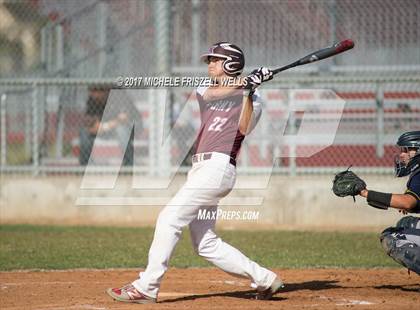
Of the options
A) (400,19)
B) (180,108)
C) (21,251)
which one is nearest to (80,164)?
(180,108)

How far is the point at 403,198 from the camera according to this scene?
268 inches

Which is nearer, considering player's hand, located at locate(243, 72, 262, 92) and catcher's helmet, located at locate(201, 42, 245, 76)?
player's hand, located at locate(243, 72, 262, 92)

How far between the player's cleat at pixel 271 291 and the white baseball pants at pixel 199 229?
0.15 feet

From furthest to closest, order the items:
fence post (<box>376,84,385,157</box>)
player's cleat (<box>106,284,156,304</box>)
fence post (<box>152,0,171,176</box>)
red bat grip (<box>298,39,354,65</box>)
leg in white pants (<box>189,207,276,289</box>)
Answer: fence post (<box>152,0,171,176</box>) < fence post (<box>376,84,385,157</box>) < red bat grip (<box>298,39,354,65</box>) < leg in white pants (<box>189,207,276,289</box>) < player's cleat (<box>106,284,156,304</box>)

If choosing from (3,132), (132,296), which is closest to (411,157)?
(132,296)

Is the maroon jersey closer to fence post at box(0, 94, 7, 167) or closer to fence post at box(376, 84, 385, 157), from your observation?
fence post at box(376, 84, 385, 157)

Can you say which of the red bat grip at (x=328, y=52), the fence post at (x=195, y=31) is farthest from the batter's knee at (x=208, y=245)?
the fence post at (x=195, y=31)

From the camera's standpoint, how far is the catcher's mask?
6969 millimetres

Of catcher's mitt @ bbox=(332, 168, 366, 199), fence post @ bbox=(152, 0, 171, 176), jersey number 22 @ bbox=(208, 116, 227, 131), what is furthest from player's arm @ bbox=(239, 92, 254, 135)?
fence post @ bbox=(152, 0, 171, 176)

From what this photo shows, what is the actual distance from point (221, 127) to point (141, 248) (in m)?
4.12

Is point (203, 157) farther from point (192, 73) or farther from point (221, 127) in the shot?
point (192, 73)

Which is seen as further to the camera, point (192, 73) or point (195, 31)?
point (195, 31)

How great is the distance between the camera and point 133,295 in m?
6.62

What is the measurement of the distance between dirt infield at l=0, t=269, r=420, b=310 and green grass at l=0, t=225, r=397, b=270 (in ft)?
1.94
